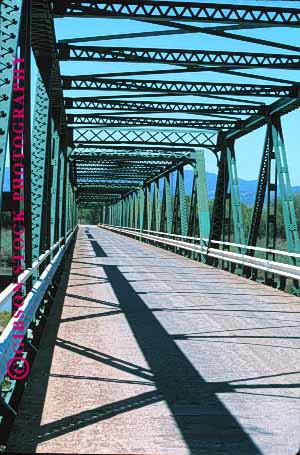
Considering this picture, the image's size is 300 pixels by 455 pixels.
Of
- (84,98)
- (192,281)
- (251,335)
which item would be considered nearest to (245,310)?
(251,335)

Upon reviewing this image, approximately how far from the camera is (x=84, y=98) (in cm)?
2189

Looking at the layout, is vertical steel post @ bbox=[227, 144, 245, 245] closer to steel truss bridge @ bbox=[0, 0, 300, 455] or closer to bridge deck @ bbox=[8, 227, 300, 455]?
steel truss bridge @ bbox=[0, 0, 300, 455]

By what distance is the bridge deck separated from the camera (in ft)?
15.9

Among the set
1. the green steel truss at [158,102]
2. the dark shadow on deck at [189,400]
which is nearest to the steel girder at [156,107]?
the green steel truss at [158,102]

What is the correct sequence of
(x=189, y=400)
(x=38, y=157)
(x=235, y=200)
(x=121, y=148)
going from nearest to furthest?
(x=189, y=400) → (x=38, y=157) → (x=235, y=200) → (x=121, y=148)

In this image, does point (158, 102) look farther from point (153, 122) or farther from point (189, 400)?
point (189, 400)

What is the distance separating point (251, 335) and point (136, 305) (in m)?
3.54

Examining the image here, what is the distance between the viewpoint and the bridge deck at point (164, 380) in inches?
191

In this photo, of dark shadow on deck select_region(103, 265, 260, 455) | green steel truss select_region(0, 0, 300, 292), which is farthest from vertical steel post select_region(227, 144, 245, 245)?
dark shadow on deck select_region(103, 265, 260, 455)

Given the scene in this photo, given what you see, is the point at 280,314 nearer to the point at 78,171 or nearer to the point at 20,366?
the point at 20,366

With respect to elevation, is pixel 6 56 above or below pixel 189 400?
above

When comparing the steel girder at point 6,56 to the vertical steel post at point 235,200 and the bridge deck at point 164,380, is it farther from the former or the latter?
the vertical steel post at point 235,200

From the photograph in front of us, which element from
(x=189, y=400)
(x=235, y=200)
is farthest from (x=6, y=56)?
(x=235, y=200)

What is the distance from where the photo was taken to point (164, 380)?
6.65m
